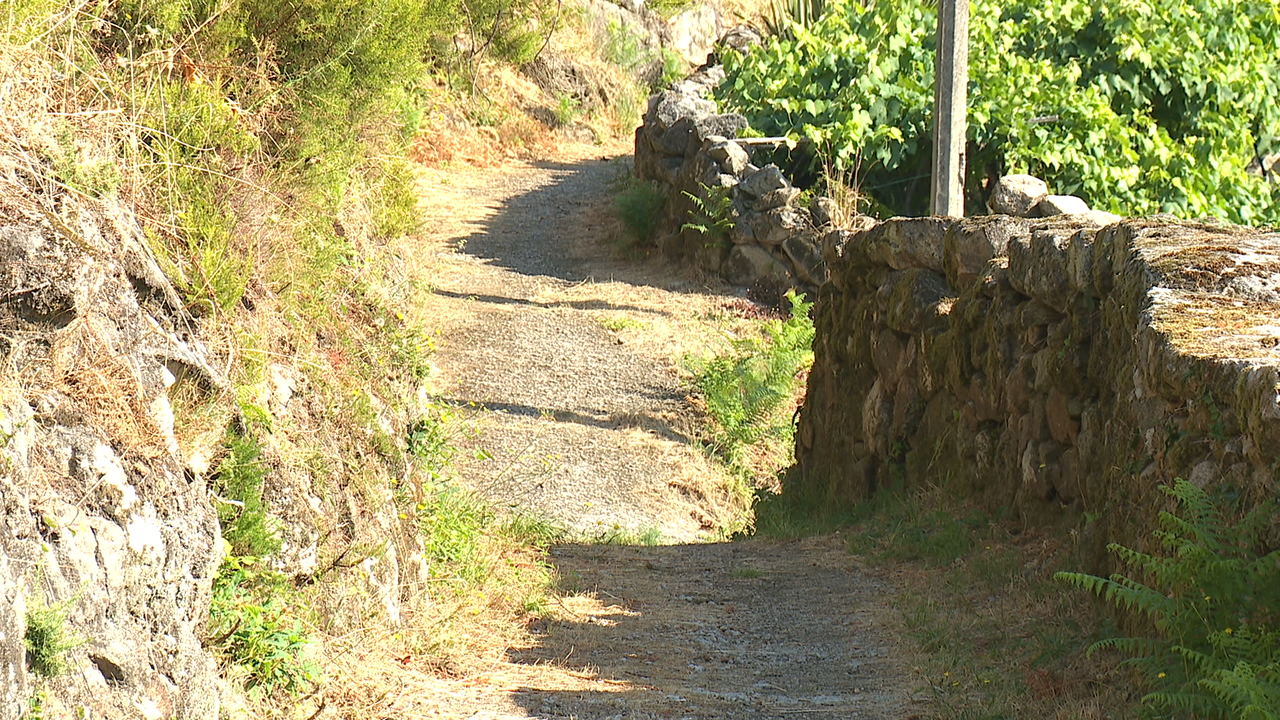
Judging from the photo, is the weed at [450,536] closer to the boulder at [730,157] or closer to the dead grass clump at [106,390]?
the dead grass clump at [106,390]

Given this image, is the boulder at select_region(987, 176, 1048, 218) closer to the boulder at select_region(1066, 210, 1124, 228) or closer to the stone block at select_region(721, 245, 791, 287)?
the stone block at select_region(721, 245, 791, 287)

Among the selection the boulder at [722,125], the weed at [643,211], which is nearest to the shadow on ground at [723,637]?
the boulder at [722,125]

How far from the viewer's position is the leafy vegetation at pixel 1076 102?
11633mm

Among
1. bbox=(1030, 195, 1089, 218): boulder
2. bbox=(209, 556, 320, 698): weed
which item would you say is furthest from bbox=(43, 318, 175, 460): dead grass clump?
bbox=(1030, 195, 1089, 218): boulder

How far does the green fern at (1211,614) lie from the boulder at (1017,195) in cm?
714

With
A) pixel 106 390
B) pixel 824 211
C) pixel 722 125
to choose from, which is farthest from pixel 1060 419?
pixel 722 125

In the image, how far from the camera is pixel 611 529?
841 cm

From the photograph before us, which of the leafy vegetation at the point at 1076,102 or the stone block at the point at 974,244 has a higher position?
the leafy vegetation at the point at 1076,102

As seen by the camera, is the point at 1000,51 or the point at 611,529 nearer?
the point at 611,529

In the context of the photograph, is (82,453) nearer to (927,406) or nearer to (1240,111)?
(927,406)

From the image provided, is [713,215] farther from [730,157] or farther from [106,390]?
[106,390]

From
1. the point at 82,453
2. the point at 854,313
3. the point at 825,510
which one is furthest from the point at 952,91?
the point at 82,453

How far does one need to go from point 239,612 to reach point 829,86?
10.6 metres

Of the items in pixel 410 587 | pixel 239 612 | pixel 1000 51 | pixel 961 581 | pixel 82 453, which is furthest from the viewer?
pixel 1000 51
